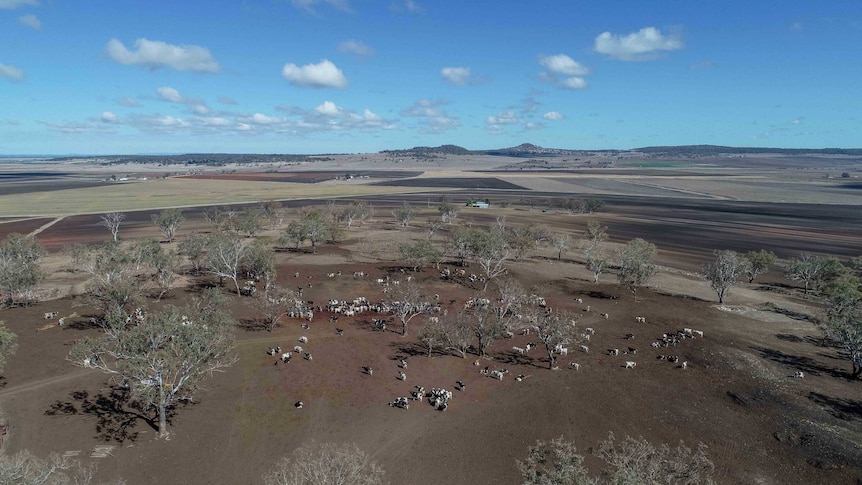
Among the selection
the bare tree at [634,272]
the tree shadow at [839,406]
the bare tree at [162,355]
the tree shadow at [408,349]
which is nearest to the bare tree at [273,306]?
the tree shadow at [408,349]

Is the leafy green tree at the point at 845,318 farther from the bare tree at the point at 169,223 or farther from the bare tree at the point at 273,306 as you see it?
the bare tree at the point at 169,223

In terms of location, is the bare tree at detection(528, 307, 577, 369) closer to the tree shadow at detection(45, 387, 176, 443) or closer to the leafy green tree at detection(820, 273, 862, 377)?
the leafy green tree at detection(820, 273, 862, 377)

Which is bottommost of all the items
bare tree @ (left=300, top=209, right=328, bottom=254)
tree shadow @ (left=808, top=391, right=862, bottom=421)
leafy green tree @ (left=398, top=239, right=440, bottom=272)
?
tree shadow @ (left=808, top=391, right=862, bottom=421)

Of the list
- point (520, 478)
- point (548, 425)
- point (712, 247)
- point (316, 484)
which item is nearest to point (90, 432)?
point (316, 484)

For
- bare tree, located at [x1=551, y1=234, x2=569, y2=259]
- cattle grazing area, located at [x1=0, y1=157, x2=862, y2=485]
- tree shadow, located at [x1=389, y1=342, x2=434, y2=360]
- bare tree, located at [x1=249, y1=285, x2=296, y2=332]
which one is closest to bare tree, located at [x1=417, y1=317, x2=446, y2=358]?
cattle grazing area, located at [x1=0, y1=157, x2=862, y2=485]

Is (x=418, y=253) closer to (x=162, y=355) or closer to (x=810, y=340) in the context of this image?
(x=162, y=355)
